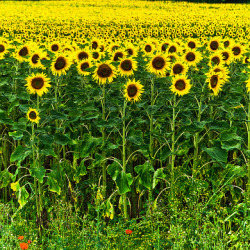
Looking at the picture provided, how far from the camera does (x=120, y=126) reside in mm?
4586

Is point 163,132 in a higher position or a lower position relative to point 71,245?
higher

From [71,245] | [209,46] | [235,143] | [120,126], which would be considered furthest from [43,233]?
[209,46]

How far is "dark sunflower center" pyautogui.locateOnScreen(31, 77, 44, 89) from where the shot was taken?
444 cm

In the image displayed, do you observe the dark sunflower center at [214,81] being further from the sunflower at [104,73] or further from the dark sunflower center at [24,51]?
the dark sunflower center at [24,51]

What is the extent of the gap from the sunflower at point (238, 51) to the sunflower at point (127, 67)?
174 cm

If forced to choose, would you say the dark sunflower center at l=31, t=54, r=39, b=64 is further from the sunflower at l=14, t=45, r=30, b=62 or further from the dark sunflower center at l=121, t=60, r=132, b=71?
the dark sunflower center at l=121, t=60, r=132, b=71

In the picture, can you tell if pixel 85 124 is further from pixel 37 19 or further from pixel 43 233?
pixel 37 19

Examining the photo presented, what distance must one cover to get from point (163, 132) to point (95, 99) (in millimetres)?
803

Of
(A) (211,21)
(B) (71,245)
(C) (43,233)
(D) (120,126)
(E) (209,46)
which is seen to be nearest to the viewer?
(B) (71,245)

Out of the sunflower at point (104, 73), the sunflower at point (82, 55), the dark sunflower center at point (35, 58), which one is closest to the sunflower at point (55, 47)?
the sunflower at point (82, 55)

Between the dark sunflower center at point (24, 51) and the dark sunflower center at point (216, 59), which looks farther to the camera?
the dark sunflower center at point (24, 51)

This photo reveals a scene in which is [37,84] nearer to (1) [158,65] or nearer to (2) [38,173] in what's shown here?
(2) [38,173]

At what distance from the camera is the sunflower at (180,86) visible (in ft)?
14.4

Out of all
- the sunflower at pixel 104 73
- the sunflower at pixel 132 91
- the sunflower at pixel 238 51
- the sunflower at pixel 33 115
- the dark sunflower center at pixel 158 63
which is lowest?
the sunflower at pixel 33 115
